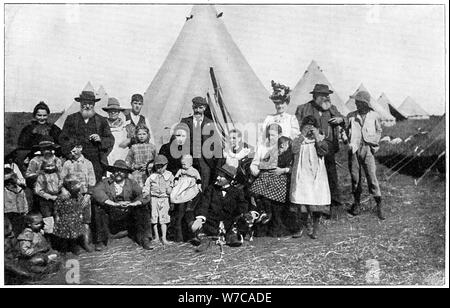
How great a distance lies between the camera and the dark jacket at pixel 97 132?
5980mm

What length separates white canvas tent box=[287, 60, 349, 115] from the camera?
19.6 feet

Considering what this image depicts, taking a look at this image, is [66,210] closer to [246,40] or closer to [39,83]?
[39,83]

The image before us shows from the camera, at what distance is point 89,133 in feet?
19.6

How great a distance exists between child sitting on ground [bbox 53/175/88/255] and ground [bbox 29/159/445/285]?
0.31m

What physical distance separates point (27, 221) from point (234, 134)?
233 centimetres

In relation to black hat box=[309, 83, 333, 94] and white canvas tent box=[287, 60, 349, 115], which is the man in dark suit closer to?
white canvas tent box=[287, 60, 349, 115]

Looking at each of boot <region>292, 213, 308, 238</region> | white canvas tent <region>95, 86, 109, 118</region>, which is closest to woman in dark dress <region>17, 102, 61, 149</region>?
white canvas tent <region>95, 86, 109, 118</region>

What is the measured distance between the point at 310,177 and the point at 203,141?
3.86ft

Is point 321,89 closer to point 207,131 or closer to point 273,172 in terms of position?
point 273,172

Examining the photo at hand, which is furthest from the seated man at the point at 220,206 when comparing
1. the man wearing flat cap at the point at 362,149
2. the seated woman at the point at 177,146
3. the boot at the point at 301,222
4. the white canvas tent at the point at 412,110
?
the white canvas tent at the point at 412,110

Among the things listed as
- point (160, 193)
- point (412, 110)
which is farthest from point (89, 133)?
point (412, 110)

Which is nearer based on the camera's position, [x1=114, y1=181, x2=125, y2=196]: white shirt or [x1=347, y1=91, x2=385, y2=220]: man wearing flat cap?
[x1=114, y1=181, x2=125, y2=196]: white shirt
